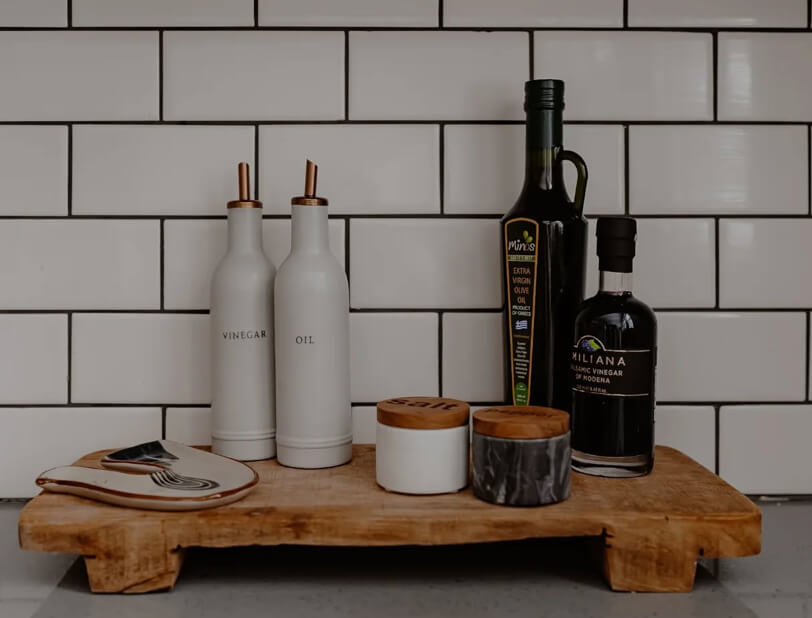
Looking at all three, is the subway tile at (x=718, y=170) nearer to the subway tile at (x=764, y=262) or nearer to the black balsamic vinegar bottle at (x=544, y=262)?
the subway tile at (x=764, y=262)

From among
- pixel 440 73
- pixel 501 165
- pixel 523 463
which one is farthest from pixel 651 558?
pixel 440 73

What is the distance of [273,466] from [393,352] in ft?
0.67

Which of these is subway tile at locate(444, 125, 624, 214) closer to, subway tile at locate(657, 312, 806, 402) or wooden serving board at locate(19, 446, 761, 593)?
subway tile at locate(657, 312, 806, 402)

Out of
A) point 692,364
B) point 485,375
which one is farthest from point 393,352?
point 692,364

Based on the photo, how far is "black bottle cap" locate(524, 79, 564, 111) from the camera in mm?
773

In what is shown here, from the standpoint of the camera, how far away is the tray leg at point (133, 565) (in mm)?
619

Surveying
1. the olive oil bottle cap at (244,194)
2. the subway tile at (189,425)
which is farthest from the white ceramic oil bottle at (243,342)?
the subway tile at (189,425)

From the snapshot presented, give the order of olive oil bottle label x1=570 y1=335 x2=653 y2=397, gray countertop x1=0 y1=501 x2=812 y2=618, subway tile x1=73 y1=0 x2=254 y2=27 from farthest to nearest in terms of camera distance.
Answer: subway tile x1=73 y1=0 x2=254 y2=27 < olive oil bottle label x1=570 y1=335 x2=653 y2=397 < gray countertop x1=0 y1=501 x2=812 y2=618

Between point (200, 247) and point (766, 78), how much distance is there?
2.26 ft

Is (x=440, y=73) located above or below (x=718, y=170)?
above

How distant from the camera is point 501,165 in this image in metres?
0.89

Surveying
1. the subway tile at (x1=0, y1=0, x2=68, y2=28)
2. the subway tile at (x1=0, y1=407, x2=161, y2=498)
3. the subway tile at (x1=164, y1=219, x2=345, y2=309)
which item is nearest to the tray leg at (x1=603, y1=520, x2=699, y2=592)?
the subway tile at (x1=164, y1=219, x2=345, y2=309)

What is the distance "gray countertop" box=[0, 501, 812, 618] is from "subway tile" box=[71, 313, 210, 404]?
20 centimetres

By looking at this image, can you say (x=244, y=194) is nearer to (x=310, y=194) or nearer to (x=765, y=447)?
(x=310, y=194)
